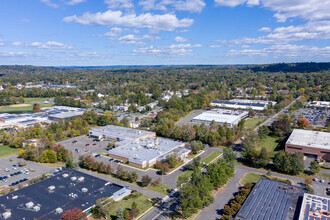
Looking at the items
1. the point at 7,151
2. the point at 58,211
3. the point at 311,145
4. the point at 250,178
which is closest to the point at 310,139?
the point at 311,145

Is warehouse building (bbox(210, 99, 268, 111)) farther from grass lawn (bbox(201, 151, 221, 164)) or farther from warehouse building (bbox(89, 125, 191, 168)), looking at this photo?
grass lawn (bbox(201, 151, 221, 164))

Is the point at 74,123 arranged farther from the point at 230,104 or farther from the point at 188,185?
the point at 230,104

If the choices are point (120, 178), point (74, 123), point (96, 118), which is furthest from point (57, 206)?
point (96, 118)

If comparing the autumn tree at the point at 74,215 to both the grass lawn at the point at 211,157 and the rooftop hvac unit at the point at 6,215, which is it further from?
the grass lawn at the point at 211,157

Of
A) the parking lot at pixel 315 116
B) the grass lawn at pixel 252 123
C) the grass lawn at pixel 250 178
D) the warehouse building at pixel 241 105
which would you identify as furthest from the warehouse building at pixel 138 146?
the parking lot at pixel 315 116

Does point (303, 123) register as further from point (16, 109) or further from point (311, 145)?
point (16, 109)

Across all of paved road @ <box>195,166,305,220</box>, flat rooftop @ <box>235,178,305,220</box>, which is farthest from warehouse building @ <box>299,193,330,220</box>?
paved road @ <box>195,166,305,220</box>

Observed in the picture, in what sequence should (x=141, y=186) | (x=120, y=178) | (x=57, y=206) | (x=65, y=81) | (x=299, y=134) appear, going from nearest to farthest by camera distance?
1. (x=57, y=206)
2. (x=141, y=186)
3. (x=120, y=178)
4. (x=299, y=134)
5. (x=65, y=81)
